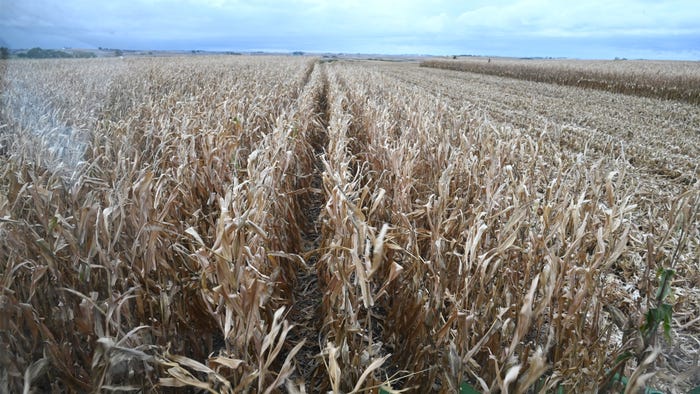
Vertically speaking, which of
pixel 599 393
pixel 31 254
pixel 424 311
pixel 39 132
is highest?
pixel 39 132

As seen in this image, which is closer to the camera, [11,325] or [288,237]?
[11,325]

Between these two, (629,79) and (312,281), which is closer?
(312,281)

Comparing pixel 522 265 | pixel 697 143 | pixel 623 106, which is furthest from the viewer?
pixel 623 106

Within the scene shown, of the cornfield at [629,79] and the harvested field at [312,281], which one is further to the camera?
the cornfield at [629,79]

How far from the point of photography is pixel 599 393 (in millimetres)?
1536

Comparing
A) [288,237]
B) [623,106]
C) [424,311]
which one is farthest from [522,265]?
[623,106]

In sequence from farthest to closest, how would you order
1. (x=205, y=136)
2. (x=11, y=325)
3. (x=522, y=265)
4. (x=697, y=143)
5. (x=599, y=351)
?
(x=697, y=143) → (x=205, y=136) → (x=522, y=265) → (x=599, y=351) → (x=11, y=325)

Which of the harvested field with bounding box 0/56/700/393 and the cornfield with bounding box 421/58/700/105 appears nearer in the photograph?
the harvested field with bounding box 0/56/700/393

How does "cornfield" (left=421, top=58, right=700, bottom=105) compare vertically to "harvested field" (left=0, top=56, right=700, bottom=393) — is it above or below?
above

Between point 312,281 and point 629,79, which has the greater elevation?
point 629,79

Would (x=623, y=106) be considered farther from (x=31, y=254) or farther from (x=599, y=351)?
(x=31, y=254)

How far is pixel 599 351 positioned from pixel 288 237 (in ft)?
6.78

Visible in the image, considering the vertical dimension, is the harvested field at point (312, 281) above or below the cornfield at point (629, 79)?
below

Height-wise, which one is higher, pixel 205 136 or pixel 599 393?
pixel 205 136
